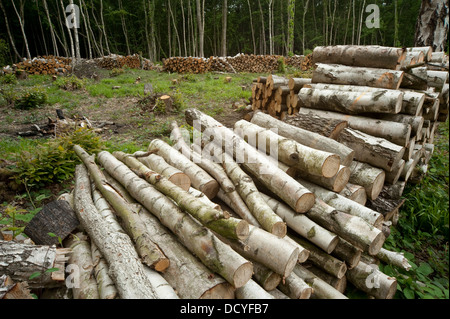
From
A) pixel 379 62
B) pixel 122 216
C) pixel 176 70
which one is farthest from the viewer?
pixel 176 70

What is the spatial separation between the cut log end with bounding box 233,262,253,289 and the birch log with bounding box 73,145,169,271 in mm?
648

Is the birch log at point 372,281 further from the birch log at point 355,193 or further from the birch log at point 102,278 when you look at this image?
the birch log at point 102,278

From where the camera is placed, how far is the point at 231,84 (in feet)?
43.6

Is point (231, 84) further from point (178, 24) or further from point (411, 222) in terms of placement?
point (178, 24)

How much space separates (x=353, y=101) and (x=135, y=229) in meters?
3.99

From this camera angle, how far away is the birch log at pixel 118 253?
6.34 feet

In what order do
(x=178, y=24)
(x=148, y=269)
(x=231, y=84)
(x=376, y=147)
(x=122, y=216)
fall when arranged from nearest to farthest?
(x=148, y=269), (x=122, y=216), (x=376, y=147), (x=231, y=84), (x=178, y=24)

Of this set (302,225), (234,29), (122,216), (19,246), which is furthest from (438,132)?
(234,29)

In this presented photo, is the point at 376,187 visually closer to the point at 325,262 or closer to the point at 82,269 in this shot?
the point at 325,262

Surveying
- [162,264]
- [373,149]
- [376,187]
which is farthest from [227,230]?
[373,149]

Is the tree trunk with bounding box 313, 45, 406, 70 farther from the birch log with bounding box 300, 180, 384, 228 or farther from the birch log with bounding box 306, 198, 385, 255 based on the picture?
the birch log with bounding box 306, 198, 385, 255

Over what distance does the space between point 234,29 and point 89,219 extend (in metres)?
39.9

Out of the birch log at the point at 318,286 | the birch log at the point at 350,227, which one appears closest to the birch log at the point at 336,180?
the birch log at the point at 350,227

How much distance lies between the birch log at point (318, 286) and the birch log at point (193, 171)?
1.41 m
